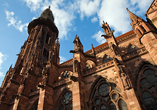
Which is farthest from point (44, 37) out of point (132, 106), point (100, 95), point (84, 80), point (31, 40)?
point (132, 106)

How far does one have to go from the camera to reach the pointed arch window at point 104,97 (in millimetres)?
8523

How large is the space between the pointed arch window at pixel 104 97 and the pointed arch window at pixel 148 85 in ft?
4.34

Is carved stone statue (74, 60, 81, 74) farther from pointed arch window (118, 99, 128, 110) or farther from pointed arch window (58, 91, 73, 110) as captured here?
pointed arch window (118, 99, 128, 110)

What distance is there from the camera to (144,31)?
11047 mm

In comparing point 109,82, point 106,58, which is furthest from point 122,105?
point 106,58

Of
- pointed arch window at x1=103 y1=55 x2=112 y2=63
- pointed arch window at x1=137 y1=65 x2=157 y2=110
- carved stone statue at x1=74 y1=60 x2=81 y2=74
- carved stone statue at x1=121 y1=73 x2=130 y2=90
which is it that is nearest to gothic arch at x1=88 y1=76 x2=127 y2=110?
carved stone statue at x1=121 y1=73 x2=130 y2=90

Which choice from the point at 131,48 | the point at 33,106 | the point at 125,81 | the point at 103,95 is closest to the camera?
the point at 125,81

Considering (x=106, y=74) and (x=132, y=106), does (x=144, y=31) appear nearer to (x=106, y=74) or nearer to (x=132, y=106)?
(x=106, y=74)

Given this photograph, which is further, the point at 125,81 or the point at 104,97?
the point at 104,97

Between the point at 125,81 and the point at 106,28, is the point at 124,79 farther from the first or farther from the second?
the point at 106,28

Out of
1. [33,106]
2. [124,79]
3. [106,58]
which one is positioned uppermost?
[106,58]

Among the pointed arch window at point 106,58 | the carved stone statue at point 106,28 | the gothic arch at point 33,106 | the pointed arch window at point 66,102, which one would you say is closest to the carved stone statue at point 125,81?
the pointed arch window at point 66,102

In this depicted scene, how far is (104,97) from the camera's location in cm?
919

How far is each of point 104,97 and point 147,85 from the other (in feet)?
10.1
